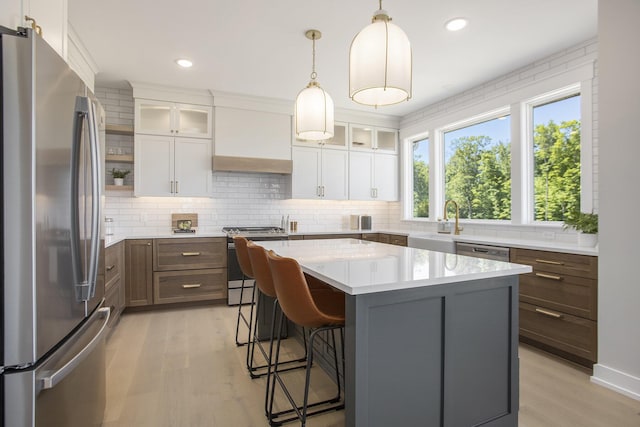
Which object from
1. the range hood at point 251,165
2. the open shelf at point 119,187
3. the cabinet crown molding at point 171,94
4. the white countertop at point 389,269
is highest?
the cabinet crown molding at point 171,94

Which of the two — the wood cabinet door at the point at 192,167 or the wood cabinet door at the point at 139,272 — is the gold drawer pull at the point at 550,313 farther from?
the wood cabinet door at the point at 139,272

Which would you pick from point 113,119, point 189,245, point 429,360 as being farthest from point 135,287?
point 429,360

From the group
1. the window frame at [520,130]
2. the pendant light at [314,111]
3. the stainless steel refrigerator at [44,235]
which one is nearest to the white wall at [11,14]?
the stainless steel refrigerator at [44,235]

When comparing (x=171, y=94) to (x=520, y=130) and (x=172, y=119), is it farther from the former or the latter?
(x=520, y=130)

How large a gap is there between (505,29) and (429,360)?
108 inches

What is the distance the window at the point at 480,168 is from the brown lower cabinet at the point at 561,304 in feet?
3.92

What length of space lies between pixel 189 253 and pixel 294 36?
8.58 ft

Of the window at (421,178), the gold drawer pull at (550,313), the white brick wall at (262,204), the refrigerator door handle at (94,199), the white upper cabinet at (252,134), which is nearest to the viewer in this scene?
the refrigerator door handle at (94,199)

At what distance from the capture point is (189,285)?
408cm

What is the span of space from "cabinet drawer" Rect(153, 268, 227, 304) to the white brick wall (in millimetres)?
711

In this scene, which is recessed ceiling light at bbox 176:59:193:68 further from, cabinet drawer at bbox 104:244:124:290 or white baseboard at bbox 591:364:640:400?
white baseboard at bbox 591:364:640:400

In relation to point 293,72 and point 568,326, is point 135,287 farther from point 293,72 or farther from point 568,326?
point 568,326

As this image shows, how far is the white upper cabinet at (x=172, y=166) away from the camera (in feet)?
13.6

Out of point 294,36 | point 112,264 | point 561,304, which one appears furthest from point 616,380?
point 112,264
